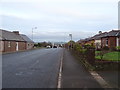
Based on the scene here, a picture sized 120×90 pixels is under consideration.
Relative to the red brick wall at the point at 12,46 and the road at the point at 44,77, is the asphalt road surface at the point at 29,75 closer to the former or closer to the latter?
the road at the point at 44,77

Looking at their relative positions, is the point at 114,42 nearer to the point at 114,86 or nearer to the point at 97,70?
the point at 97,70

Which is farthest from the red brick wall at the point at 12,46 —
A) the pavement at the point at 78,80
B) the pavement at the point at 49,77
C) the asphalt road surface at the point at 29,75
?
the pavement at the point at 78,80

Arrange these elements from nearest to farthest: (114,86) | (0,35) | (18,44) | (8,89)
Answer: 1. (8,89)
2. (114,86)
3. (0,35)
4. (18,44)

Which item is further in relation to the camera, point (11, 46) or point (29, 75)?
point (11, 46)

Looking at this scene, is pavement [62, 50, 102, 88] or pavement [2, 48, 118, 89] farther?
pavement [2, 48, 118, 89]

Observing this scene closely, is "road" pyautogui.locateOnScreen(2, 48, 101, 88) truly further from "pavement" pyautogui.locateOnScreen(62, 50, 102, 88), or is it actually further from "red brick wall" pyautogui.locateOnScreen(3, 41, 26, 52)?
"red brick wall" pyautogui.locateOnScreen(3, 41, 26, 52)

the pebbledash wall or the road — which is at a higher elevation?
the pebbledash wall

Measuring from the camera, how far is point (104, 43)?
5212 cm

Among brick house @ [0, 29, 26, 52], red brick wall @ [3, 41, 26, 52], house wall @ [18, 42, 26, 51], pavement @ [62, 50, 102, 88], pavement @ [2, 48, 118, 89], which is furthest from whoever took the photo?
house wall @ [18, 42, 26, 51]

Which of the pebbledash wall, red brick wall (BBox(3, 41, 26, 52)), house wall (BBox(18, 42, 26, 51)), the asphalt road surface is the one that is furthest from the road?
house wall (BBox(18, 42, 26, 51))

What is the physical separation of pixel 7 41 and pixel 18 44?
9721mm

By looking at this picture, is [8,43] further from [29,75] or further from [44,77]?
[44,77]

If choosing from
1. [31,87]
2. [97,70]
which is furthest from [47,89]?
[97,70]

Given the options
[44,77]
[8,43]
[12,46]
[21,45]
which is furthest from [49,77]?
[21,45]
